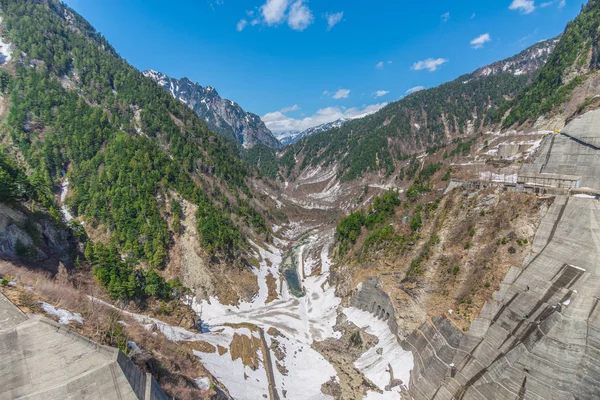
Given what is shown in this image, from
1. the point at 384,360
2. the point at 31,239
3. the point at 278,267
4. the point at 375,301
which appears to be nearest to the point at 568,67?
the point at 375,301

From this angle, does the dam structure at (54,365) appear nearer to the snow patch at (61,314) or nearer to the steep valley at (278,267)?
the steep valley at (278,267)

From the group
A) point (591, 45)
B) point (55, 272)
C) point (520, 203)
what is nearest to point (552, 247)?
point (520, 203)

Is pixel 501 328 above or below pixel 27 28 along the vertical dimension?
below

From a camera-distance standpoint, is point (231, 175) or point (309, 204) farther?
point (309, 204)

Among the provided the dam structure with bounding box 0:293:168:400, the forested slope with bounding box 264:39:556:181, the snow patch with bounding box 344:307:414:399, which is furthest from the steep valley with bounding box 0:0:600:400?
the forested slope with bounding box 264:39:556:181

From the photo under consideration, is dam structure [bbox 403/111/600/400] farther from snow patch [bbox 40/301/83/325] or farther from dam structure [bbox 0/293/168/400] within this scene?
snow patch [bbox 40/301/83/325]

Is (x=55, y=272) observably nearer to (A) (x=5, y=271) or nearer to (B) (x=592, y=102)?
(A) (x=5, y=271)
